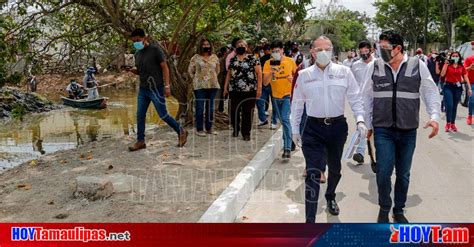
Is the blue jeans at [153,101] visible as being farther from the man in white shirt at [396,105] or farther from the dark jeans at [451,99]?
the dark jeans at [451,99]

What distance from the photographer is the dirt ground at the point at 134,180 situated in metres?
4.85

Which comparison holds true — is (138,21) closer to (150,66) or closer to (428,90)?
(150,66)

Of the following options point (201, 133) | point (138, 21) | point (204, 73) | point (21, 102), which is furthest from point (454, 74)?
point (21, 102)

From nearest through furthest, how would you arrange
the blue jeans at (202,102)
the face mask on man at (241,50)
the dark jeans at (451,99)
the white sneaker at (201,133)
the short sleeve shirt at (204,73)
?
the face mask on man at (241,50)
the short sleeve shirt at (204,73)
the blue jeans at (202,102)
the white sneaker at (201,133)
the dark jeans at (451,99)

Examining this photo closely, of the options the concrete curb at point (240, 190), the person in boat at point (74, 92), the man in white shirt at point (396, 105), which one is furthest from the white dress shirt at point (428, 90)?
the person in boat at point (74, 92)

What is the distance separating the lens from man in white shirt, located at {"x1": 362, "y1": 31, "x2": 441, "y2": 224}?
4.29 meters

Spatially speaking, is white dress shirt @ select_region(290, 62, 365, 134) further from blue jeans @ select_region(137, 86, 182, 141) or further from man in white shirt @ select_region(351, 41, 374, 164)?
blue jeans @ select_region(137, 86, 182, 141)

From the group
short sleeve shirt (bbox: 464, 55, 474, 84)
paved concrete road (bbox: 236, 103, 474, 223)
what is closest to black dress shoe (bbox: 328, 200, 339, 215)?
paved concrete road (bbox: 236, 103, 474, 223)

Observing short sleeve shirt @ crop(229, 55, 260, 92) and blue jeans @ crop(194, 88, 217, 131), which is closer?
short sleeve shirt @ crop(229, 55, 260, 92)

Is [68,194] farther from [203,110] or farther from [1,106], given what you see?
[1,106]

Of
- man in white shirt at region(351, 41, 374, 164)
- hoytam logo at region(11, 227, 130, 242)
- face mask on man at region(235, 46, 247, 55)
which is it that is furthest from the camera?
face mask on man at region(235, 46, 247, 55)

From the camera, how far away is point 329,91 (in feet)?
14.6

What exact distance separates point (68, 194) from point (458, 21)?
34.0 m

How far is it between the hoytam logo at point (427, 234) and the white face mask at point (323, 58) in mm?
1554
